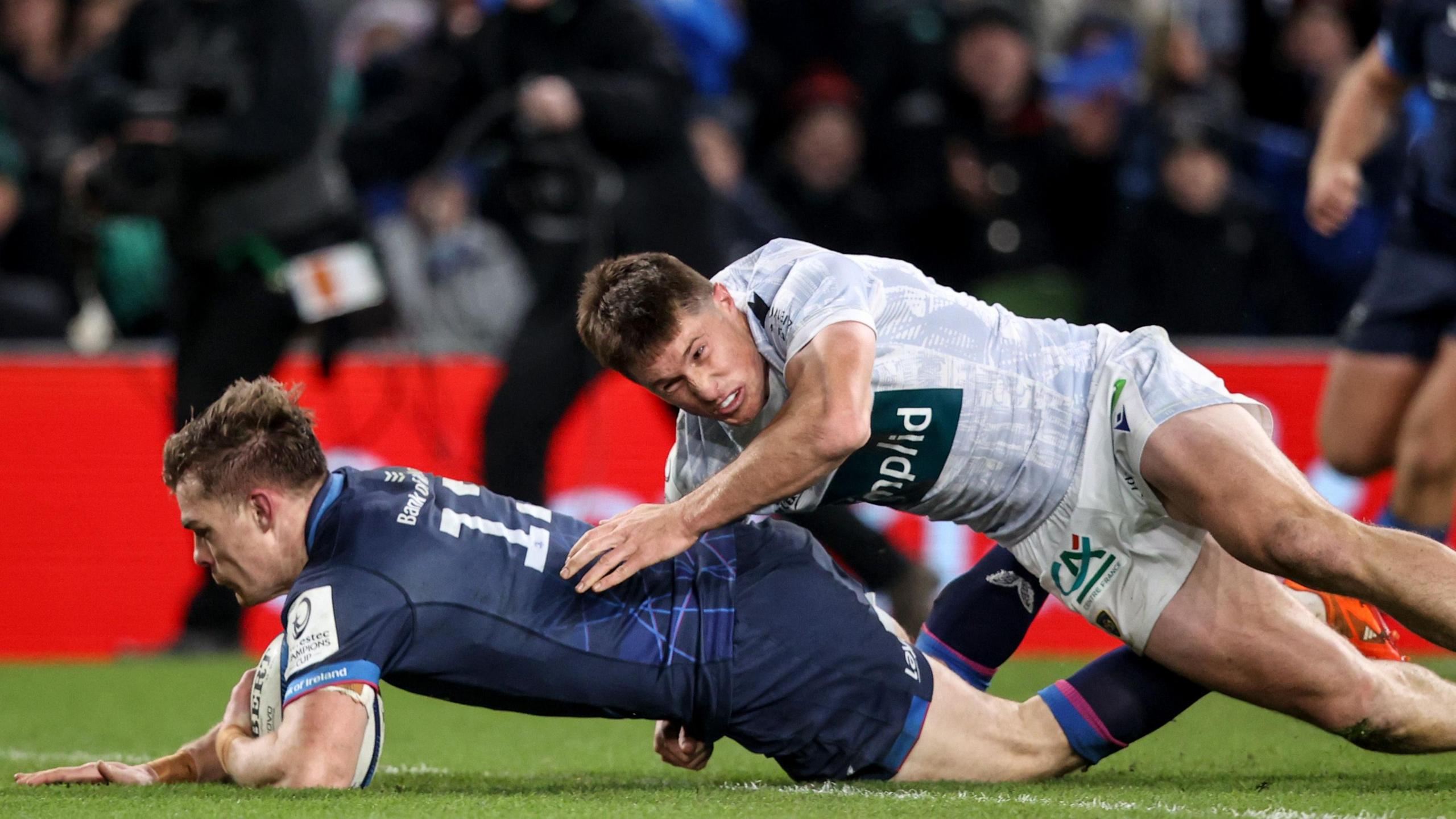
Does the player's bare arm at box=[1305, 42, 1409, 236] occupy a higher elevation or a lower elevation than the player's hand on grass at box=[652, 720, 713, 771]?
higher

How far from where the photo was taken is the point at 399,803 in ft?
A: 12.7

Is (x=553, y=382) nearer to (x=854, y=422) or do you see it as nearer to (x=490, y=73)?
(x=490, y=73)

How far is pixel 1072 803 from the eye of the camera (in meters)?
3.91

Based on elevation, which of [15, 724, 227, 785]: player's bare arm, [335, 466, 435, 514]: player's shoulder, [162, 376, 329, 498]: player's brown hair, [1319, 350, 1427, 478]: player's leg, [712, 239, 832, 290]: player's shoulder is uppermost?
[712, 239, 832, 290]: player's shoulder

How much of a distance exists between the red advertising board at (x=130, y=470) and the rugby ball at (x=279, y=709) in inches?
175

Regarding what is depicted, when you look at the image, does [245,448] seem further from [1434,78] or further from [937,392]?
[1434,78]

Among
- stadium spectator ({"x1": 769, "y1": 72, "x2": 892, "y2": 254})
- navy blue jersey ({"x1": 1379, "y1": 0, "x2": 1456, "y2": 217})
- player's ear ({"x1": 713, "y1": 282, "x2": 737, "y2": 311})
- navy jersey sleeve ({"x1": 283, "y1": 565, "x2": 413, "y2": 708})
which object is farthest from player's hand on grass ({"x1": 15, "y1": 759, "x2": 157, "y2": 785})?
stadium spectator ({"x1": 769, "y1": 72, "x2": 892, "y2": 254})

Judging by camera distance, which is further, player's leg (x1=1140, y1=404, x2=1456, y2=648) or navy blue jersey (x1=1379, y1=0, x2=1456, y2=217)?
navy blue jersey (x1=1379, y1=0, x2=1456, y2=217)

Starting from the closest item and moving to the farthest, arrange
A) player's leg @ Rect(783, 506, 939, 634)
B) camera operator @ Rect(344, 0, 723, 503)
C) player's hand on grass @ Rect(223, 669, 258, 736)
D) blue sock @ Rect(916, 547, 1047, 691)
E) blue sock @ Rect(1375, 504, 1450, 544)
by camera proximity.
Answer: player's hand on grass @ Rect(223, 669, 258, 736) < blue sock @ Rect(916, 547, 1047, 691) < blue sock @ Rect(1375, 504, 1450, 544) < player's leg @ Rect(783, 506, 939, 634) < camera operator @ Rect(344, 0, 723, 503)

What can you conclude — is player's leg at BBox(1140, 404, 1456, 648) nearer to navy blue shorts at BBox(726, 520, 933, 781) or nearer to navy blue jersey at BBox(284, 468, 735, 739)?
navy blue shorts at BBox(726, 520, 933, 781)

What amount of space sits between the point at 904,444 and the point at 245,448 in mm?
1497

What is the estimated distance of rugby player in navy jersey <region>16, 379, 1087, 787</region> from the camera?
3.94 metres

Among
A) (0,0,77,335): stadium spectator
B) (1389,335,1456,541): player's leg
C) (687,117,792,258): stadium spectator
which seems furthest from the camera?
(0,0,77,335): stadium spectator

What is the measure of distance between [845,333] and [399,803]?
55.1 inches
